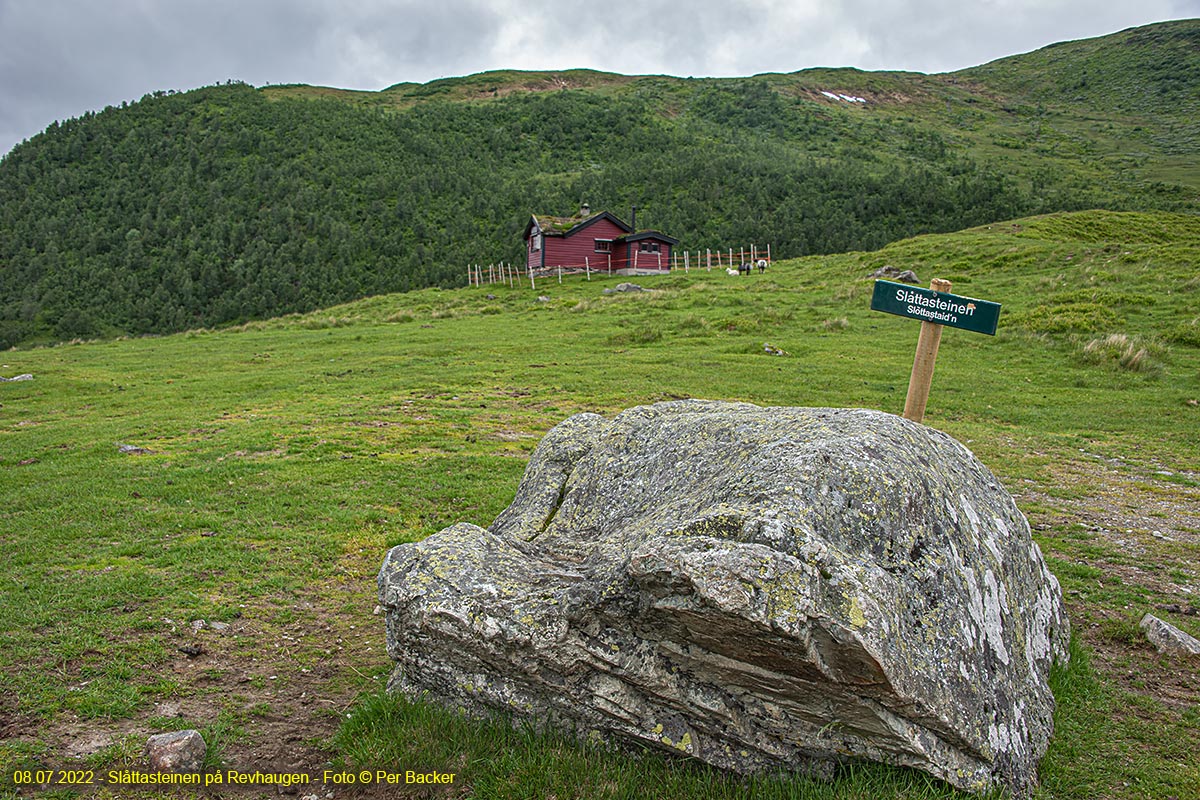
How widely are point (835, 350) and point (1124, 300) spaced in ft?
46.6

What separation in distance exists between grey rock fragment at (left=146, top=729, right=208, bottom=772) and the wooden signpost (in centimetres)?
773

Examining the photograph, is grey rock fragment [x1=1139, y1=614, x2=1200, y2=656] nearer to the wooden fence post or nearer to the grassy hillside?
the grassy hillside

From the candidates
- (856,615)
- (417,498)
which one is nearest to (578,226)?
(417,498)

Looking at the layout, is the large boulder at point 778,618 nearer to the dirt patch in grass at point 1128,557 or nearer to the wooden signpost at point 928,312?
the dirt patch in grass at point 1128,557

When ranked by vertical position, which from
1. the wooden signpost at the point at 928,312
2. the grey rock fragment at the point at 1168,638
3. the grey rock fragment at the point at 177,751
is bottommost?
the grey rock fragment at the point at 1168,638

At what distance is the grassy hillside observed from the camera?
4.97 m

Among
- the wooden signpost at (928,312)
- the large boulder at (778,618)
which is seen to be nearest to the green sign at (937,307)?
the wooden signpost at (928,312)

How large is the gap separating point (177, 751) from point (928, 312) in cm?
866

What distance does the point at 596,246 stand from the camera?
71.4 metres

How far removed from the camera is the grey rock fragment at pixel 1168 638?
6566 mm

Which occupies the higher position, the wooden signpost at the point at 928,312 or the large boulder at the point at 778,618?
the wooden signpost at the point at 928,312

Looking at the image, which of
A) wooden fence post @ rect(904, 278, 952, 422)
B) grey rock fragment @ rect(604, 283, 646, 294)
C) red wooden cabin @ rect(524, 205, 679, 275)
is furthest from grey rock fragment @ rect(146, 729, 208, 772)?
red wooden cabin @ rect(524, 205, 679, 275)

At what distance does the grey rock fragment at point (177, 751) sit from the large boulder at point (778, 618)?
56.4 inches

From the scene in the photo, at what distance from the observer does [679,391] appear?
2031cm
